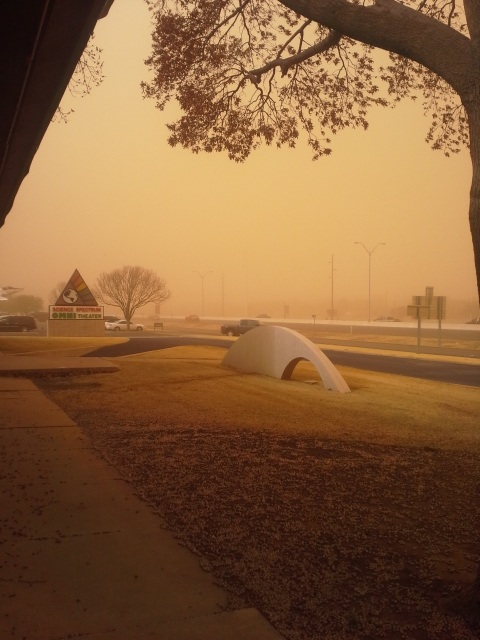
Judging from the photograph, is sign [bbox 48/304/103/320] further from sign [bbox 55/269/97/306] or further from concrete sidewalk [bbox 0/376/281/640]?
concrete sidewalk [bbox 0/376/281/640]

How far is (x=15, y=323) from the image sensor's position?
186 ft

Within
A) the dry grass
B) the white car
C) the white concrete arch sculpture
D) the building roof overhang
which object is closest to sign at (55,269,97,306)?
the white concrete arch sculpture

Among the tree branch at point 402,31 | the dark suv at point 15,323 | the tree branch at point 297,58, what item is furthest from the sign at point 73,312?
the tree branch at point 402,31

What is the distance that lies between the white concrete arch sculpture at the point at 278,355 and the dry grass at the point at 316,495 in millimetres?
2211

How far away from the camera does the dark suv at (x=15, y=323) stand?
56188mm

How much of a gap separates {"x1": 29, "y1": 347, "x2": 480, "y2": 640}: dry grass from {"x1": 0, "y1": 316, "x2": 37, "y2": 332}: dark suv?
145ft

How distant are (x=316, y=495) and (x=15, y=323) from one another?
177 ft

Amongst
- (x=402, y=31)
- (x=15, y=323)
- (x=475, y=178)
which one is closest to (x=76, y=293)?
(x=15, y=323)

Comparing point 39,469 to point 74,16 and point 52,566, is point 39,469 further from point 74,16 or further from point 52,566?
point 74,16

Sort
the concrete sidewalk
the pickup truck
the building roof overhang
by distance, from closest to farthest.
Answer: the concrete sidewalk < the building roof overhang < the pickup truck

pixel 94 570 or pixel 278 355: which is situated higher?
pixel 278 355

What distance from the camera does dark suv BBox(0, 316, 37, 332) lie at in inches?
2212

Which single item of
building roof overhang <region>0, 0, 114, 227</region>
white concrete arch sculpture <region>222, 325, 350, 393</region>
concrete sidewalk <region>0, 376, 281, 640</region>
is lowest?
concrete sidewalk <region>0, 376, 281, 640</region>

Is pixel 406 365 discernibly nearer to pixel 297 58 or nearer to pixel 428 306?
pixel 428 306
